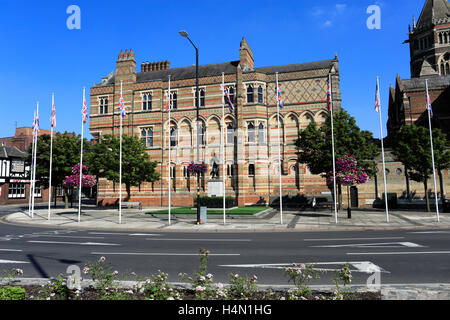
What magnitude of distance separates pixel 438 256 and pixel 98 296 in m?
9.92

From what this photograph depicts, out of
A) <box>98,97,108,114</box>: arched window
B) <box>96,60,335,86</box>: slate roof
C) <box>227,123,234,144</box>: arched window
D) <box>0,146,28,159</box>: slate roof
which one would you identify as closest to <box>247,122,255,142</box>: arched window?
<box>227,123,234,144</box>: arched window

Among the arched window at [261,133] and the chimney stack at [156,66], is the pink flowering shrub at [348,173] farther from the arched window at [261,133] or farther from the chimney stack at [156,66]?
the chimney stack at [156,66]

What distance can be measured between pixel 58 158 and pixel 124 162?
798 centimetres

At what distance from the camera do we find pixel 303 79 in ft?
111

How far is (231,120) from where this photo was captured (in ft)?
115

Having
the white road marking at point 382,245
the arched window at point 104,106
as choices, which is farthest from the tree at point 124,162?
the white road marking at point 382,245

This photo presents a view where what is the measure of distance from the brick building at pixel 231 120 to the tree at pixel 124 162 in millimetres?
5563

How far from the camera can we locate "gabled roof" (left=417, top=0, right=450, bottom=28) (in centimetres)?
6228

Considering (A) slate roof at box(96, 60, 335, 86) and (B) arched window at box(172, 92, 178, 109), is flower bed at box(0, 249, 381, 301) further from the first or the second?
(B) arched window at box(172, 92, 178, 109)

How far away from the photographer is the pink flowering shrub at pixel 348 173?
20938 millimetres

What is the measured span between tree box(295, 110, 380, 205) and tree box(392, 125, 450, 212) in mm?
3126

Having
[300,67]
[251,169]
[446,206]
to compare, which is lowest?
[446,206]

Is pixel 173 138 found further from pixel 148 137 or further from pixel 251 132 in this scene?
pixel 251 132

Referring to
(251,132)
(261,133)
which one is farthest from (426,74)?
(251,132)
